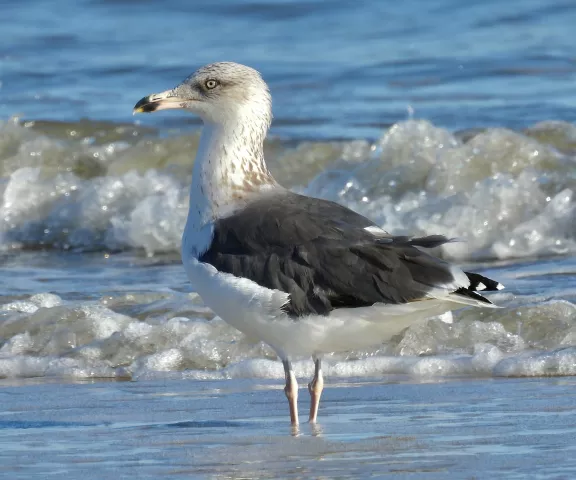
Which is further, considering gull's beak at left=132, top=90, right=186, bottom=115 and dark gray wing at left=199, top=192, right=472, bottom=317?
gull's beak at left=132, top=90, right=186, bottom=115

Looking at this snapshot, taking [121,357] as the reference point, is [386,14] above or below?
above

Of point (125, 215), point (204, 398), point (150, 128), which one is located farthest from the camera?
point (150, 128)

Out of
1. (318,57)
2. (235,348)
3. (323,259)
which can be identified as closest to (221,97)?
(323,259)

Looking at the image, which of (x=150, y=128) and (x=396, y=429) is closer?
(x=396, y=429)

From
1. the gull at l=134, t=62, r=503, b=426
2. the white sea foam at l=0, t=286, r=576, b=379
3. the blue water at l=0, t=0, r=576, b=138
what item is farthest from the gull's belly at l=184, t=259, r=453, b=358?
the blue water at l=0, t=0, r=576, b=138

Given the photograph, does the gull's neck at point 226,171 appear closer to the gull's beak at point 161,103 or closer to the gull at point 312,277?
the gull at point 312,277

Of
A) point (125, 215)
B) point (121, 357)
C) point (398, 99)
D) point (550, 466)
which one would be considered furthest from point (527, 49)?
point (550, 466)

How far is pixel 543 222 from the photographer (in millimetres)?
10016

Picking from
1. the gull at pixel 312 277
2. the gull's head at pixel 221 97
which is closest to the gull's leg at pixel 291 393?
the gull at pixel 312 277

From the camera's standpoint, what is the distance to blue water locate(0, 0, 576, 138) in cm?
1479

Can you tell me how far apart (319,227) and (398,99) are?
9.84 m

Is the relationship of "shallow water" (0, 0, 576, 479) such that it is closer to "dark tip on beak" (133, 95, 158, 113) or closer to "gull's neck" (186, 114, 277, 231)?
"gull's neck" (186, 114, 277, 231)

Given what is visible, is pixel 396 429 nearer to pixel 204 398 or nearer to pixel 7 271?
pixel 204 398

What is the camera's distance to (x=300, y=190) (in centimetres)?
1190
